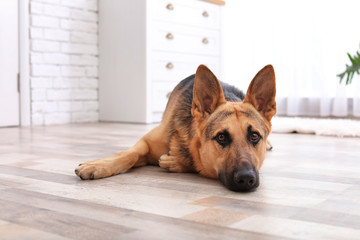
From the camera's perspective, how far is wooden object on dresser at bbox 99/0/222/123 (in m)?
4.68

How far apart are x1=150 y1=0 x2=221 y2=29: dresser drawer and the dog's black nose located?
3435 millimetres

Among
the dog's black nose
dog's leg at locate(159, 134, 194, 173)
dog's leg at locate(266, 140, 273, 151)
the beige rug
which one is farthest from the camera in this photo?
the beige rug

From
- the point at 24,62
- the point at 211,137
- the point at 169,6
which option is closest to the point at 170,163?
the point at 211,137

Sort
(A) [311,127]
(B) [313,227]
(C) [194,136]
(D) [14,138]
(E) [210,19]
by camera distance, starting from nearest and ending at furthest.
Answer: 1. (B) [313,227]
2. (C) [194,136]
3. (D) [14,138]
4. (A) [311,127]
5. (E) [210,19]

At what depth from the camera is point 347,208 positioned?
1.33 metres

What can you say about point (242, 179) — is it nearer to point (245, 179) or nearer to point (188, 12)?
point (245, 179)

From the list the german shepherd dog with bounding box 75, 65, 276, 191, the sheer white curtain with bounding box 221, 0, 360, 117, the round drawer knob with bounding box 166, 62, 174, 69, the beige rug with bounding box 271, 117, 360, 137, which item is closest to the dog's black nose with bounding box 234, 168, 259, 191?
the german shepherd dog with bounding box 75, 65, 276, 191

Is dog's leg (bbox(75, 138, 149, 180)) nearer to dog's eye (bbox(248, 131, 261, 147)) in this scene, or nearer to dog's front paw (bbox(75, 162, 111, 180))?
dog's front paw (bbox(75, 162, 111, 180))

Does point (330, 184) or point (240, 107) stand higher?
point (240, 107)

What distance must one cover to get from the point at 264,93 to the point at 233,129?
11.0 inches

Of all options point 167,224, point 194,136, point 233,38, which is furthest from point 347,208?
point 233,38

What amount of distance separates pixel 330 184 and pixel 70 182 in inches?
38.6

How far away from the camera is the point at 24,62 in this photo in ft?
14.6

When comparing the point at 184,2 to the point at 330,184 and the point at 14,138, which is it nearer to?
the point at 14,138
